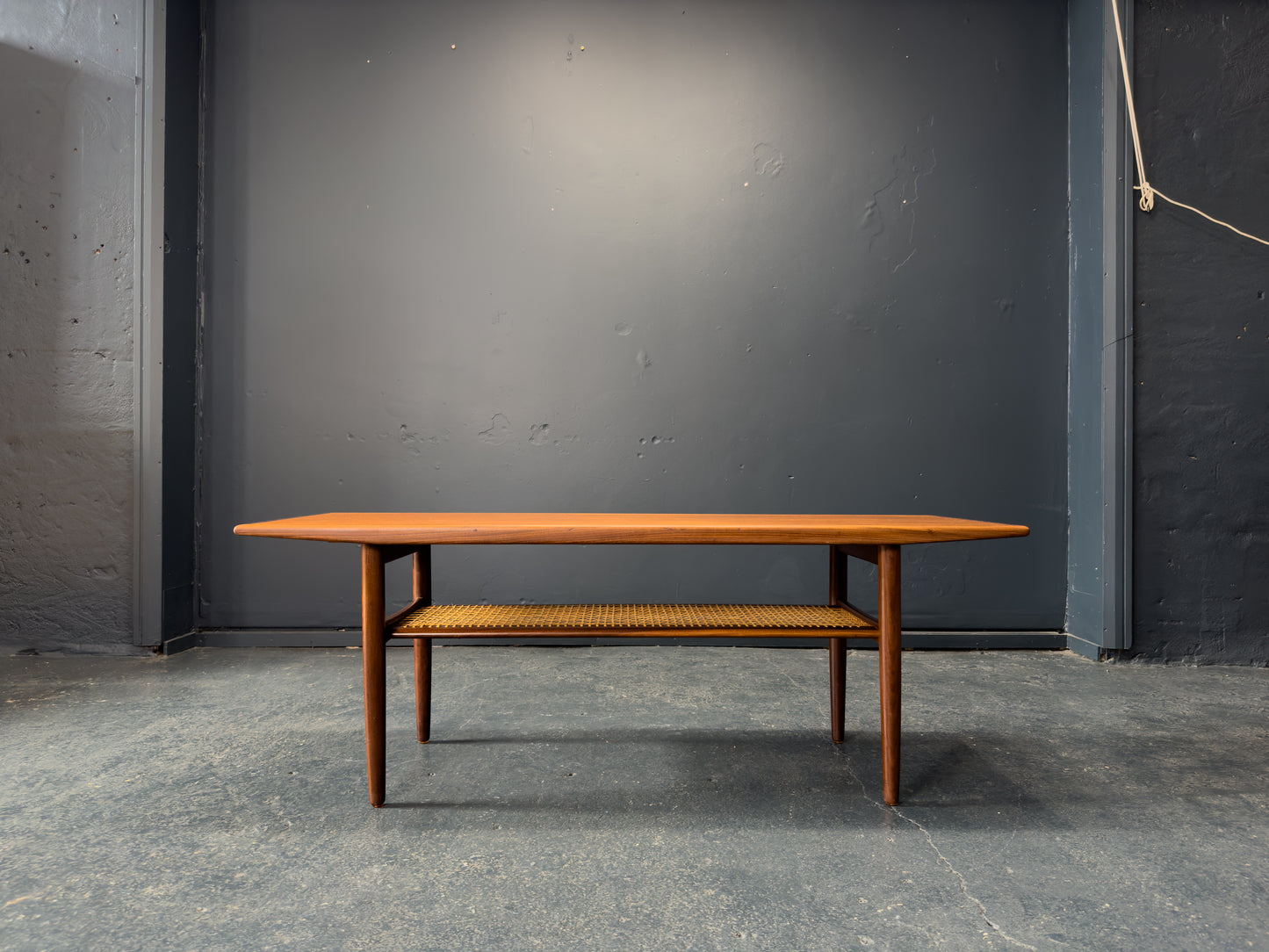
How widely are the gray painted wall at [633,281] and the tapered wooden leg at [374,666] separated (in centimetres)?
148

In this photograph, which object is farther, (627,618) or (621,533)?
(627,618)

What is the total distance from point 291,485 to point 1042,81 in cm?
406

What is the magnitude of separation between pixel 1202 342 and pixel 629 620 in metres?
2.87

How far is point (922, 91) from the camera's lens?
9.64 feet

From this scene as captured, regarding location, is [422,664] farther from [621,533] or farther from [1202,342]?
[1202,342]

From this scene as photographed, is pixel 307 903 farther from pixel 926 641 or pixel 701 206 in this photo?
pixel 701 206

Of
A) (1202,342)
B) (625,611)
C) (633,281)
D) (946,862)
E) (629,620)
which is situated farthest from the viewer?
(633,281)

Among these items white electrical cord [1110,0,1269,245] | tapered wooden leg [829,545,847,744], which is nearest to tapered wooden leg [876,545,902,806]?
tapered wooden leg [829,545,847,744]

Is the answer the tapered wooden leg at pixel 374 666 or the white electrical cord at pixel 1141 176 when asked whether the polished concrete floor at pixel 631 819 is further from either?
the white electrical cord at pixel 1141 176

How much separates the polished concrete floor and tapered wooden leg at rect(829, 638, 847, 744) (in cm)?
7

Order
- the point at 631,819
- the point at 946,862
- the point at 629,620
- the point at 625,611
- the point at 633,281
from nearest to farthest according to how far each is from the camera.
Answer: the point at 946,862
the point at 631,819
the point at 629,620
the point at 625,611
the point at 633,281

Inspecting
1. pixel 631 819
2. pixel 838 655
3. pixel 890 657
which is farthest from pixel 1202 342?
pixel 631 819

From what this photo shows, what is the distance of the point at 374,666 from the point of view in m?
1.44

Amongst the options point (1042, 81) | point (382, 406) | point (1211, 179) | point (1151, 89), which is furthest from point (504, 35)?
point (1211, 179)
